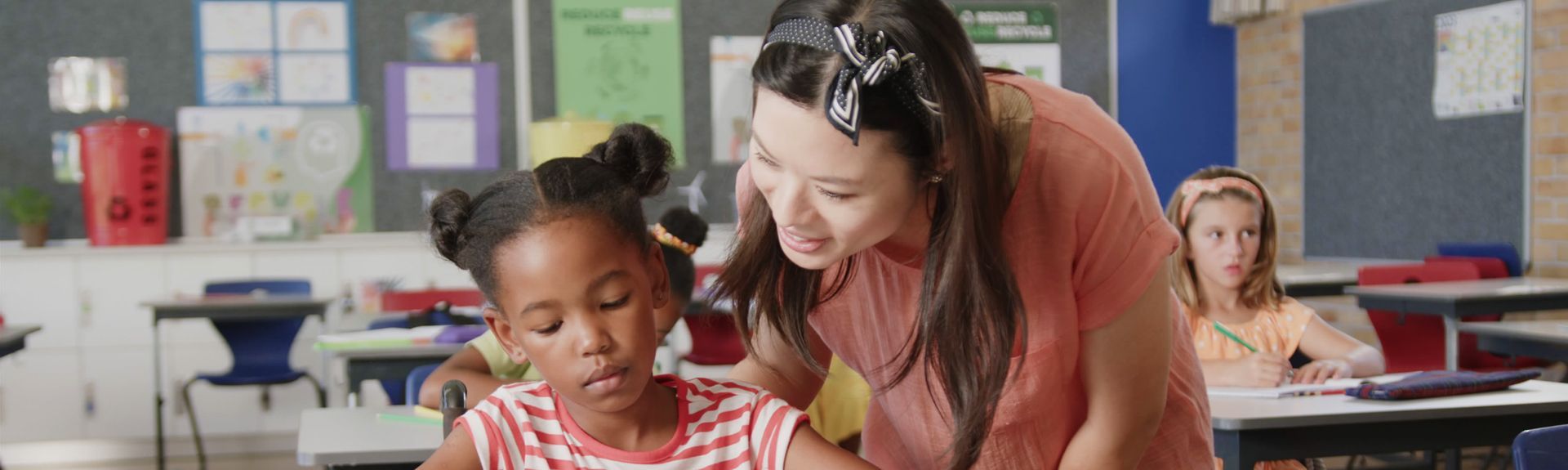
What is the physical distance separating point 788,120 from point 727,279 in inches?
8.6

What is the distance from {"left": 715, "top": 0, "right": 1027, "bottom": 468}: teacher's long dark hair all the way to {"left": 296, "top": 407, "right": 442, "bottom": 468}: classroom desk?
1075 mm

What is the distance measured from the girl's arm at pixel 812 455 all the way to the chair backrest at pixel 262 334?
4061 mm

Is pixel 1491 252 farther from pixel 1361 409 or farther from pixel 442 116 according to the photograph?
pixel 442 116

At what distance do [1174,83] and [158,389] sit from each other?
4537 millimetres

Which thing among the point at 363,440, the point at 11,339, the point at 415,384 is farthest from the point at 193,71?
the point at 363,440

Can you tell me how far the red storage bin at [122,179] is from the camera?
511 cm

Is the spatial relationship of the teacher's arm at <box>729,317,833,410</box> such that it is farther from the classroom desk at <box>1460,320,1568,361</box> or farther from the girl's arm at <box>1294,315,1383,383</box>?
the classroom desk at <box>1460,320,1568,361</box>

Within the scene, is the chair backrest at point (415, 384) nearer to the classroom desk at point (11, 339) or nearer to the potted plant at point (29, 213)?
the classroom desk at point (11, 339)

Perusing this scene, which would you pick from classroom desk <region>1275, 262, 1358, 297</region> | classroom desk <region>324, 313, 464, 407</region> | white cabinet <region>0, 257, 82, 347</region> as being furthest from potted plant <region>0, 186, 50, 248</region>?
classroom desk <region>1275, 262, 1358, 297</region>

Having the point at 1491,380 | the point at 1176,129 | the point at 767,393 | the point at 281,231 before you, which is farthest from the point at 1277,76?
the point at 767,393

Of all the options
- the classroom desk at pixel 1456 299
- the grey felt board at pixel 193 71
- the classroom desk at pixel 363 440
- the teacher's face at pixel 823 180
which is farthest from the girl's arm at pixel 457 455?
the grey felt board at pixel 193 71

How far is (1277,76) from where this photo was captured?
19.7 feet

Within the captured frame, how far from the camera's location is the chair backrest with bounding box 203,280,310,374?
477 centimetres

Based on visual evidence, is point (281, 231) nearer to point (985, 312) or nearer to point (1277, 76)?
point (1277, 76)
